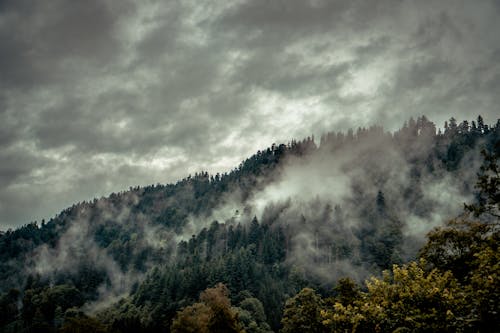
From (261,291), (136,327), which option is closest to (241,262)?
(261,291)

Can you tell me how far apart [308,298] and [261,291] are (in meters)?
99.0

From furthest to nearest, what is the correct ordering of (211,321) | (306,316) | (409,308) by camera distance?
(306,316)
(211,321)
(409,308)

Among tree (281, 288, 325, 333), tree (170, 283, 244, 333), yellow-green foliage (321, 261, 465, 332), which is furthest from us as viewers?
tree (281, 288, 325, 333)

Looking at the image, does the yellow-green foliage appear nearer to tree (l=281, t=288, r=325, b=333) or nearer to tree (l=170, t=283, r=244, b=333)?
tree (l=170, t=283, r=244, b=333)

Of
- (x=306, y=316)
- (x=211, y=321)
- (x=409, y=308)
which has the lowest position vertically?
(x=306, y=316)

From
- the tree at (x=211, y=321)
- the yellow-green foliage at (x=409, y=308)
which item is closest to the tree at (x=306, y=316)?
the tree at (x=211, y=321)

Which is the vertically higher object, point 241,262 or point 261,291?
point 241,262

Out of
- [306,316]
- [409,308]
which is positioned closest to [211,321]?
[306,316]

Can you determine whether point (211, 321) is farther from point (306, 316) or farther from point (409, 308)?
point (409, 308)

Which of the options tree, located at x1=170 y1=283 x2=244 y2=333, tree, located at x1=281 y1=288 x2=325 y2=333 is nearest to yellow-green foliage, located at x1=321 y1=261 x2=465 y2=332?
tree, located at x1=170 y1=283 x2=244 y2=333

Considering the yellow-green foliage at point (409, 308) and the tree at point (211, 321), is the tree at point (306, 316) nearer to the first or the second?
the tree at point (211, 321)

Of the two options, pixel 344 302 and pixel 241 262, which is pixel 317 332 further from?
pixel 241 262

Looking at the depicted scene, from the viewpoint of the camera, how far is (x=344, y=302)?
177ft

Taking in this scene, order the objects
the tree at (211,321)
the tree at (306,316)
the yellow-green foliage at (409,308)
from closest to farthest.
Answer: the yellow-green foliage at (409,308) → the tree at (211,321) → the tree at (306,316)
